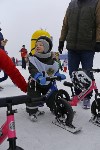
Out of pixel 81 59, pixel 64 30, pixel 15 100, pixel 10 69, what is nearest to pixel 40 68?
pixel 10 69

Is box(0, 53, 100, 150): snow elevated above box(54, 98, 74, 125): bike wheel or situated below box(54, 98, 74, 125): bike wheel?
below

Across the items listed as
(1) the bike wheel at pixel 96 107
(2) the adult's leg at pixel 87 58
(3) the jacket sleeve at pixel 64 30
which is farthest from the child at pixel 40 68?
(3) the jacket sleeve at pixel 64 30

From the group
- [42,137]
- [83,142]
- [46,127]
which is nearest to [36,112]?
[46,127]

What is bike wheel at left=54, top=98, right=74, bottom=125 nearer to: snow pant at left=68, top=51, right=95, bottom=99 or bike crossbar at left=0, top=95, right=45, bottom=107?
snow pant at left=68, top=51, right=95, bottom=99

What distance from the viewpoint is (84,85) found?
431 centimetres

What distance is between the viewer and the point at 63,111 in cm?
392

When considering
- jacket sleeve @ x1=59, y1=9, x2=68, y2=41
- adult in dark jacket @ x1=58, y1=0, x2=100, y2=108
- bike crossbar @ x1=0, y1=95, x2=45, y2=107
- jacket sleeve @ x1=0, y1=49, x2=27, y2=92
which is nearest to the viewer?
bike crossbar @ x1=0, y1=95, x2=45, y2=107

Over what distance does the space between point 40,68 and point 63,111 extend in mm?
753

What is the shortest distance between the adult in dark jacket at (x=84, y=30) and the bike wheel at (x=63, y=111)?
1.02m

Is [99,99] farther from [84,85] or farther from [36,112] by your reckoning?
[36,112]

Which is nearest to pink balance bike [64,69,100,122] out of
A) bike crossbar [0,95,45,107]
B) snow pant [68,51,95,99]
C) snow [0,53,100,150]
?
snow [0,53,100,150]

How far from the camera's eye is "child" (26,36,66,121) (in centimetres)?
421

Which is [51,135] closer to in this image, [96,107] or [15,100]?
[96,107]

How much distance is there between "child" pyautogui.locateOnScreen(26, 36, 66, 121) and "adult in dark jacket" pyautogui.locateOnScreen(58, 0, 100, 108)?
2.28 feet
